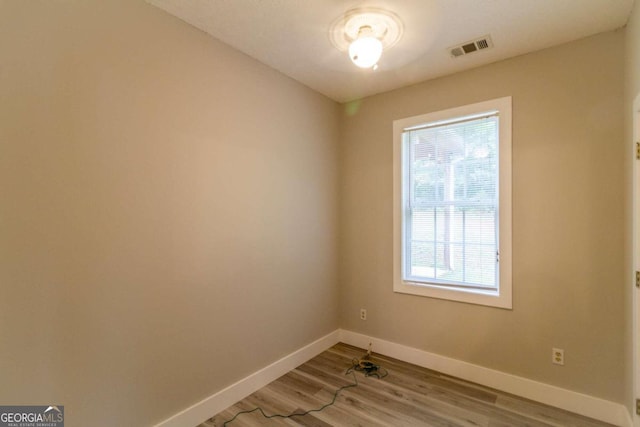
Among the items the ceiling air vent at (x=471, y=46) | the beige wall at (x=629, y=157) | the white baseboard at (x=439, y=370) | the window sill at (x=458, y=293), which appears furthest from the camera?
the window sill at (x=458, y=293)

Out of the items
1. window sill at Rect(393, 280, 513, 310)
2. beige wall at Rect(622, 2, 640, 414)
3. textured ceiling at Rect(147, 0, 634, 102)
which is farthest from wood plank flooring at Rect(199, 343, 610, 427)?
textured ceiling at Rect(147, 0, 634, 102)

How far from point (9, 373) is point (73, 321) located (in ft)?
0.92


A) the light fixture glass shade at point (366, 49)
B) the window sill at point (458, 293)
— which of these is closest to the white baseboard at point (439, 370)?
the window sill at point (458, 293)

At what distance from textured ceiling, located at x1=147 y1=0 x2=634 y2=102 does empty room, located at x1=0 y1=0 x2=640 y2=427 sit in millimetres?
18

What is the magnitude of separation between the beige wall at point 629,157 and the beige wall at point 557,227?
0.22 feet

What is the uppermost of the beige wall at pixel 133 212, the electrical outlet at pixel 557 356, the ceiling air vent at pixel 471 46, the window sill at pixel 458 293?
the ceiling air vent at pixel 471 46

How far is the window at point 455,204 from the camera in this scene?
2389 mm

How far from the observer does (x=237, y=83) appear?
7.41ft

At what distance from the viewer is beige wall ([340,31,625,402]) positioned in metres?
2.00

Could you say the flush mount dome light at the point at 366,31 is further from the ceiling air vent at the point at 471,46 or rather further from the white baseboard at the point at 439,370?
the white baseboard at the point at 439,370

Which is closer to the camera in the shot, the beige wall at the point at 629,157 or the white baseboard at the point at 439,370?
the beige wall at the point at 629,157

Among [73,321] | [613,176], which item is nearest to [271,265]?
[73,321]

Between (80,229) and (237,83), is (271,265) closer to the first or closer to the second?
(80,229)

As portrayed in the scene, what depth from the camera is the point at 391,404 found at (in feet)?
7.18
